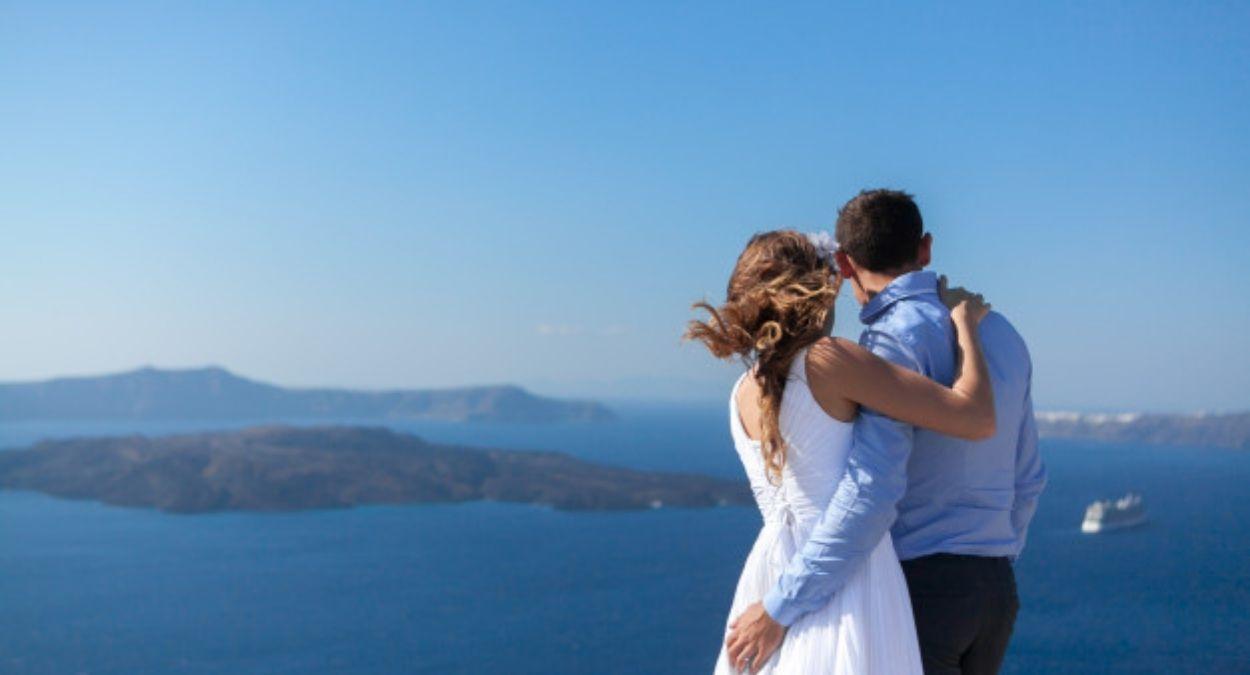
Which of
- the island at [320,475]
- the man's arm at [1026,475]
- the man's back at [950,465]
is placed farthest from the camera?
the island at [320,475]

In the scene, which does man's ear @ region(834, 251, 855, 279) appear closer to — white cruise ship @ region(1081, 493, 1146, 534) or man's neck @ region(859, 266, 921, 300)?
man's neck @ region(859, 266, 921, 300)

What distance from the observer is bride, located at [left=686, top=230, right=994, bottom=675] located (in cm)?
132

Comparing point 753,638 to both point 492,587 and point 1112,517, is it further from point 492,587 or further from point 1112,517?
point 1112,517

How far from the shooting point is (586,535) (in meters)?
57.2

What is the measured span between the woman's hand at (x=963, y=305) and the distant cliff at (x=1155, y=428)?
94130mm

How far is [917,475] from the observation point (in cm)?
142

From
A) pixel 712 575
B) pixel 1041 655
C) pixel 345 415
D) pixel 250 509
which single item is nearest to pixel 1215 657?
pixel 1041 655

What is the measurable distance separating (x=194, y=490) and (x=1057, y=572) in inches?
2106

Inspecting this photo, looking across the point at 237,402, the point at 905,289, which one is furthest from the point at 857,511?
the point at 237,402

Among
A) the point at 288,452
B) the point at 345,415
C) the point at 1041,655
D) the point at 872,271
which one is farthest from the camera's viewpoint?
the point at 345,415

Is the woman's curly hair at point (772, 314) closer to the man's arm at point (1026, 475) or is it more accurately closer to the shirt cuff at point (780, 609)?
the shirt cuff at point (780, 609)

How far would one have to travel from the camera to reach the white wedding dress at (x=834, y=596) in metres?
1.35

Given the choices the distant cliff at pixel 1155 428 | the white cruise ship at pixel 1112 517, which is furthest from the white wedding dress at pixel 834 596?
the distant cliff at pixel 1155 428

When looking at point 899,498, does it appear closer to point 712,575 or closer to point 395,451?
point 712,575
